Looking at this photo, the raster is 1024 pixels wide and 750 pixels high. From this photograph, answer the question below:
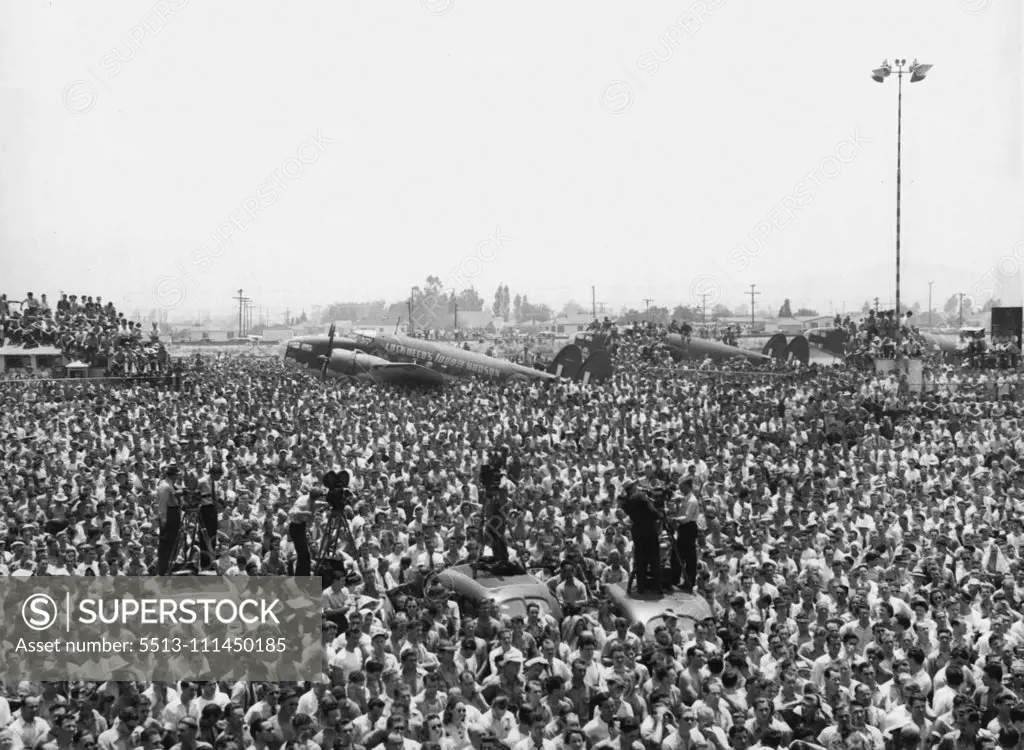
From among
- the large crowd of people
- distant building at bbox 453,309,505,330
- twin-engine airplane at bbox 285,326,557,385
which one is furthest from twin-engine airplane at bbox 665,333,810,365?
distant building at bbox 453,309,505,330

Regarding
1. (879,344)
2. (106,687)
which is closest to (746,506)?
(106,687)

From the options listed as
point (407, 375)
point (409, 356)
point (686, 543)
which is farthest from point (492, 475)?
point (409, 356)

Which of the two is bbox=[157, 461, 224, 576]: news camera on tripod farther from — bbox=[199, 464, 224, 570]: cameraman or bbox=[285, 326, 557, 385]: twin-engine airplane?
bbox=[285, 326, 557, 385]: twin-engine airplane

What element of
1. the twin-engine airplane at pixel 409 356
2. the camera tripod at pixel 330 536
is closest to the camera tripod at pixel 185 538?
the camera tripod at pixel 330 536

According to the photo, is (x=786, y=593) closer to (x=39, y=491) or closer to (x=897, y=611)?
(x=897, y=611)

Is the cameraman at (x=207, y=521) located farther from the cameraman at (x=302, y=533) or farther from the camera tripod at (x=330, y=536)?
the camera tripod at (x=330, y=536)

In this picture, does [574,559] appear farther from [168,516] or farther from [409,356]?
[409,356]
